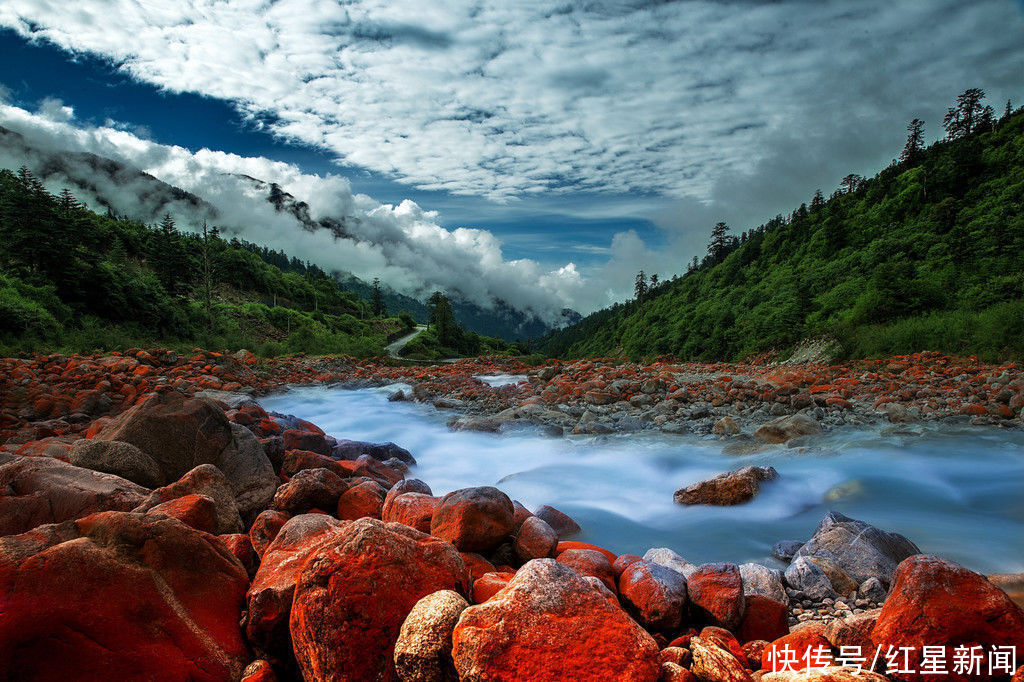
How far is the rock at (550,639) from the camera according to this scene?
225 cm

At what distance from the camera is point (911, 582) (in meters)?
3.05

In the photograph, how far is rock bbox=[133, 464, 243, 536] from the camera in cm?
413

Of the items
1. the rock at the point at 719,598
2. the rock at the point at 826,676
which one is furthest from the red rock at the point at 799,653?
the rock at the point at 719,598

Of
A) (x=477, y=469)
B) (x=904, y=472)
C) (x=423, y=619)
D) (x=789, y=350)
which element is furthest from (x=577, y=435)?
(x=789, y=350)

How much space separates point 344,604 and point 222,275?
253 feet

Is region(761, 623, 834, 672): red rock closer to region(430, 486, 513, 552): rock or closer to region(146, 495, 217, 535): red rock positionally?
region(430, 486, 513, 552): rock

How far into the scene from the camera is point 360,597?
2.58 metres

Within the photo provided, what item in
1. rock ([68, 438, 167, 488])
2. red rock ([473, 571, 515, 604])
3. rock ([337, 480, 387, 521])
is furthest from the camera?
rock ([337, 480, 387, 521])

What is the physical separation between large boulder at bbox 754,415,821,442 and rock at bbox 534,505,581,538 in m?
6.55

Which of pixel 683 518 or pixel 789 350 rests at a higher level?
pixel 789 350

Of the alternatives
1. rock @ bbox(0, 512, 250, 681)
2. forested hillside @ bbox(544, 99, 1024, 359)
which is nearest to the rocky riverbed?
rock @ bbox(0, 512, 250, 681)

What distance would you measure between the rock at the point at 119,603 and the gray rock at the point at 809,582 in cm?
464

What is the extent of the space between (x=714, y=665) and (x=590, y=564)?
5.52ft

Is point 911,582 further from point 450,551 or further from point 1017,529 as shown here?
point 1017,529
